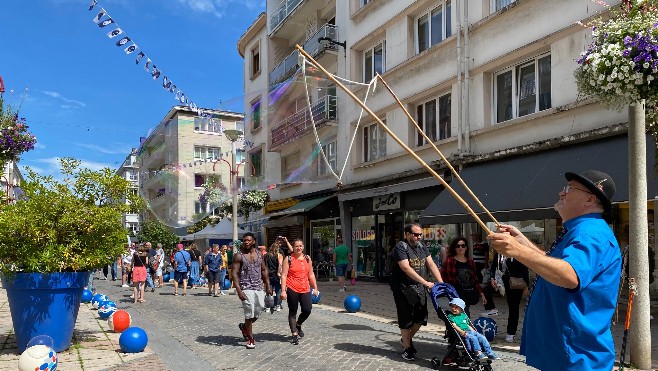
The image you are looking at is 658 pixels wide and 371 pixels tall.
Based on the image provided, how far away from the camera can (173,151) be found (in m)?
48.7

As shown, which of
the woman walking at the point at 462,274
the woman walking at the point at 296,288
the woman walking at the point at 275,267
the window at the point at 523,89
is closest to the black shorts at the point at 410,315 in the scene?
the woman walking at the point at 462,274

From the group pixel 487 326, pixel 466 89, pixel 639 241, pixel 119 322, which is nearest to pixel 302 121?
pixel 466 89

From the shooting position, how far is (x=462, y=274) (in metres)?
7.88

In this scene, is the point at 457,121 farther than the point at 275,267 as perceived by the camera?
Yes

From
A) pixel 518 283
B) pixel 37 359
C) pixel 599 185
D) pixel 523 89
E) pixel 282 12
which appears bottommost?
pixel 37 359

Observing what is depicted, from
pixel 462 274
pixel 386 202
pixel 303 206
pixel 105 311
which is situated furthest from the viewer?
pixel 303 206

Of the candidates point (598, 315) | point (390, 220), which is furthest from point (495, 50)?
point (598, 315)

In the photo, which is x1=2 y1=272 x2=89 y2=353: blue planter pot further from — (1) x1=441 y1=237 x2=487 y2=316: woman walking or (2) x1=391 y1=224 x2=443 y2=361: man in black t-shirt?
(1) x1=441 y1=237 x2=487 y2=316: woman walking

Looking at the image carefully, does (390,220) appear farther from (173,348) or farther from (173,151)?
(173,151)

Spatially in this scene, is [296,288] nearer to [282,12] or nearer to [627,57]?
[627,57]

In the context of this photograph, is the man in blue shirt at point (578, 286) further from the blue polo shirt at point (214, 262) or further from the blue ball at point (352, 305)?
the blue polo shirt at point (214, 262)

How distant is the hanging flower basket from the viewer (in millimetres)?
5035

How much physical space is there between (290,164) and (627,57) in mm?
22498

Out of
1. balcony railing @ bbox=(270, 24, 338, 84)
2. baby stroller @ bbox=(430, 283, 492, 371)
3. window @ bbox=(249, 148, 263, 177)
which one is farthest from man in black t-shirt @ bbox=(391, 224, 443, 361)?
window @ bbox=(249, 148, 263, 177)
